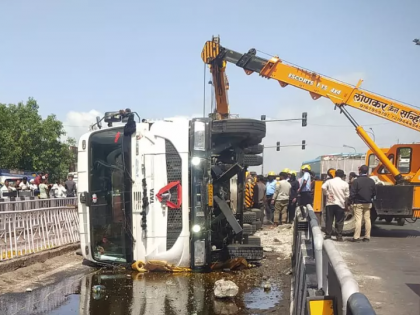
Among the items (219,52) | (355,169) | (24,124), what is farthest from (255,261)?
(24,124)

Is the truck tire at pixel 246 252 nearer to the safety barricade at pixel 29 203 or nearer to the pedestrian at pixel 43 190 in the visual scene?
the safety barricade at pixel 29 203

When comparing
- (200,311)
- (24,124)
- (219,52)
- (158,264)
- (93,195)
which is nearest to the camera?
(200,311)

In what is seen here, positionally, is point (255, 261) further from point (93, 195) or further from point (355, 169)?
point (355, 169)

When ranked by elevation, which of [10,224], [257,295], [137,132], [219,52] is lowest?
[257,295]

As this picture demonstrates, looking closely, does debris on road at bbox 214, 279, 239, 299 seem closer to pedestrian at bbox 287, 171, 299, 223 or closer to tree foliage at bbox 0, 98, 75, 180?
pedestrian at bbox 287, 171, 299, 223

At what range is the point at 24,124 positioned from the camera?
42.2m

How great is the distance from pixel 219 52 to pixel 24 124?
110ft

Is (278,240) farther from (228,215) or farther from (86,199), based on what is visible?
(86,199)

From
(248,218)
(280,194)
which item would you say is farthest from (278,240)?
(280,194)

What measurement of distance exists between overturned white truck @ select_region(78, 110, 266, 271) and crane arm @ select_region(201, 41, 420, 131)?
19.8 ft

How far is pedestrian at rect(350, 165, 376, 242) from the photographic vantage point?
32.0 ft

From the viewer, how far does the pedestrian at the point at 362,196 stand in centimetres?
975

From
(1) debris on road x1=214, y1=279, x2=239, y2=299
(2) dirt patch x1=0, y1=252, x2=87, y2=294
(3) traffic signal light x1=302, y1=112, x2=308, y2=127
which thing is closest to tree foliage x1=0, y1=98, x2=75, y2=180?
(3) traffic signal light x1=302, y1=112, x2=308, y2=127

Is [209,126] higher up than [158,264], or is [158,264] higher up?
[209,126]
